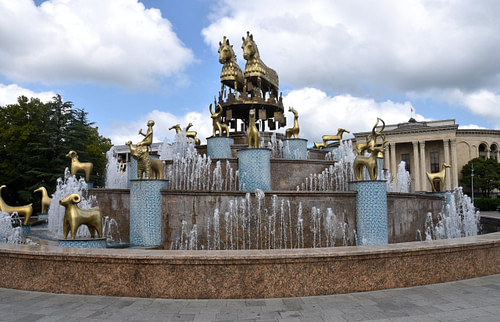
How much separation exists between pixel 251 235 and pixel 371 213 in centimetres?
394

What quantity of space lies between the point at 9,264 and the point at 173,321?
4.19 metres

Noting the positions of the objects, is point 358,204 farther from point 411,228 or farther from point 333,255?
point 333,255

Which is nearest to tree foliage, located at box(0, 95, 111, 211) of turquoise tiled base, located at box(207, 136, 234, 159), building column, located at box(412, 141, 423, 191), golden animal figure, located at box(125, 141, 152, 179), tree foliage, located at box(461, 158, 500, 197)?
turquoise tiled base, located at box(207, 136, 234, 159)

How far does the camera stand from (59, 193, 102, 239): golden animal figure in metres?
9.56

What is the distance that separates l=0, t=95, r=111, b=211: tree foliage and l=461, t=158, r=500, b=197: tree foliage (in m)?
59.9

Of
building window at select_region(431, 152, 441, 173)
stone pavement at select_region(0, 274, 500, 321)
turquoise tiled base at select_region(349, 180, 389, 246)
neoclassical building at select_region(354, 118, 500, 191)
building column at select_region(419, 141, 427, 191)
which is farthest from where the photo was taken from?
building window at select_region(431, 152, 441, 173)

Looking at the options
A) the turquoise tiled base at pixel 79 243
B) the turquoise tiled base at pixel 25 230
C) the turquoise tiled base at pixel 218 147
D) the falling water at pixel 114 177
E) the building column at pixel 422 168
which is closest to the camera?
the turquoise tiled base at pixel 79 243

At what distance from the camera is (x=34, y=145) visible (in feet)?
102

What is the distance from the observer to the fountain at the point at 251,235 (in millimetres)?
6527

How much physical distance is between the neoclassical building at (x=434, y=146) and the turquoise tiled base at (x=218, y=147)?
2182 inches

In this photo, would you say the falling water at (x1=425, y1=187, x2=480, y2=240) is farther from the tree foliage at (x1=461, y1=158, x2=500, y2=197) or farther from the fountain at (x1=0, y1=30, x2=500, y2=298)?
the tree foliage at (x1=461, y1=158, x2=500, y2=197)

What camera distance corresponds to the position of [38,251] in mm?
7066

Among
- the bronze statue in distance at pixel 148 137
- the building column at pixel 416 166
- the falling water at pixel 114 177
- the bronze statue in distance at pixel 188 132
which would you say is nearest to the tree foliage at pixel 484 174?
the building column at pixel 416 166

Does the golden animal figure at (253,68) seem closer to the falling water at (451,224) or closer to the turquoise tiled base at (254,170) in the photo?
the turquoise tiled base at (254,170)
